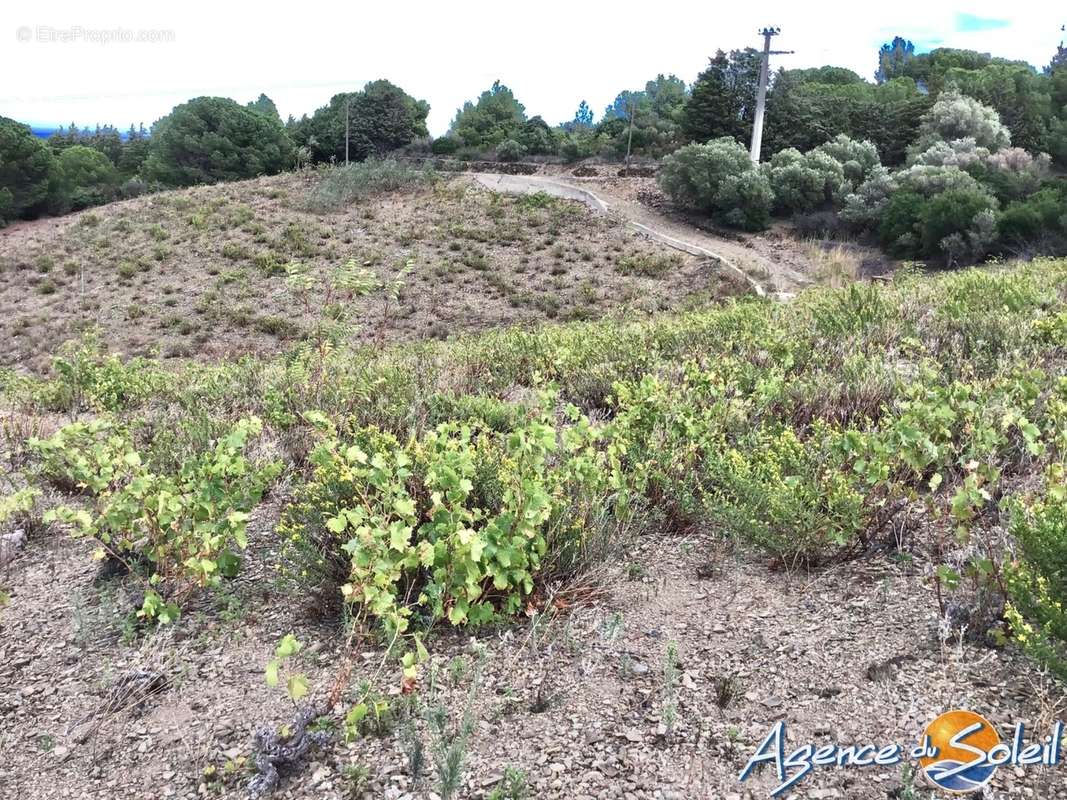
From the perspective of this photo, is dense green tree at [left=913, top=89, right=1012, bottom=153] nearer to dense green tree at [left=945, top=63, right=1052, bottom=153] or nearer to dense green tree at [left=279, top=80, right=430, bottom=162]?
dense green tree at [left=945, top=63, right=1052, bottom=153]

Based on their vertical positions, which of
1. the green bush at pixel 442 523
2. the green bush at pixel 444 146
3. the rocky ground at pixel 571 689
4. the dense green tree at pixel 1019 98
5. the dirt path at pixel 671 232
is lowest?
the rocky ground at pixel 571 689

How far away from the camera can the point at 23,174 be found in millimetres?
26000

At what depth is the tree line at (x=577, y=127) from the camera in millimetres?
22609

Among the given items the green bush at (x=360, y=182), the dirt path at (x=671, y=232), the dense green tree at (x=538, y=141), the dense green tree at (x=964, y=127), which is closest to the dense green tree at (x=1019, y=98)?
the dense green tree at (x=964, y=127)

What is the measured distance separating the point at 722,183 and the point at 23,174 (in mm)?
23366

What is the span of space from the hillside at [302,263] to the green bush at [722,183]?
92.3 inches

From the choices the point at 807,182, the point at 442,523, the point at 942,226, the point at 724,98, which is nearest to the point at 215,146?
the point at 724,98

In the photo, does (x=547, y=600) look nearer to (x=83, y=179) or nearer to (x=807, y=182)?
(x=807, y=182)

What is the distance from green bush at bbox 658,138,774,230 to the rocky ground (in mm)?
17183

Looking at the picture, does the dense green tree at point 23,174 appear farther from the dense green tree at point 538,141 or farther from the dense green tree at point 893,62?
the dense green tree at point 893,62

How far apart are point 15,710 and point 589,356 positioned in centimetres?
347

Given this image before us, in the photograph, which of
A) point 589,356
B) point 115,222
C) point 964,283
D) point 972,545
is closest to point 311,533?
point 972,545

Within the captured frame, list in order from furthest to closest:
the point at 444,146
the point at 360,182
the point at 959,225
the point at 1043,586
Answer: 1. the point at 444,146
2. the point at 360,182
3. the point at 959,225
4. the point at 1043,586

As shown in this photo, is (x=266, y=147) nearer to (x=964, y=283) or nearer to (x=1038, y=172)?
(x=1038, y=172)
